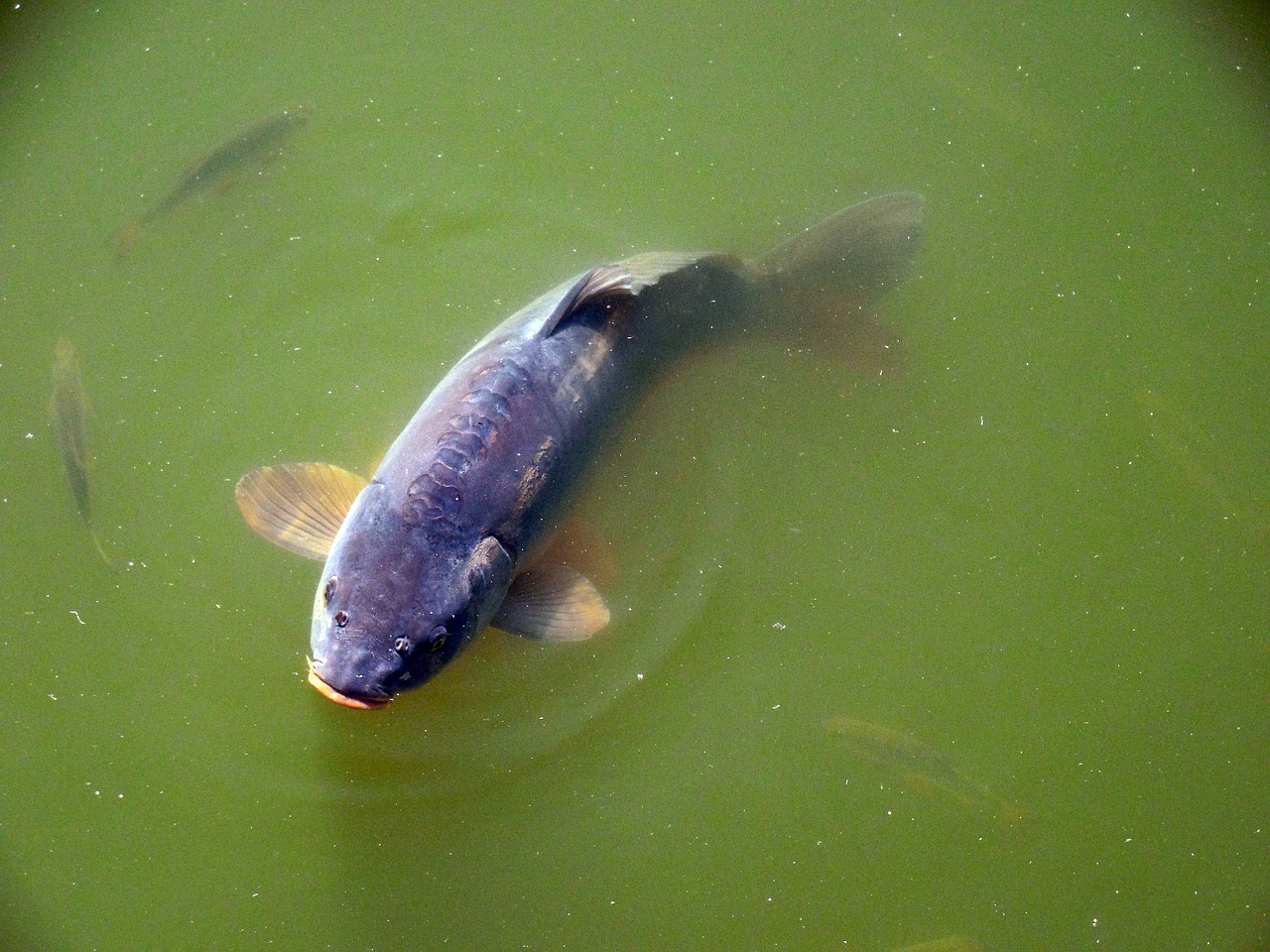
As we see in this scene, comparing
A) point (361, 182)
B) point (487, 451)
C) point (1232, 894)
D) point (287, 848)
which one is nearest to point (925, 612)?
point (1232, 894)

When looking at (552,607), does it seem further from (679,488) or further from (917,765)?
(917,765)

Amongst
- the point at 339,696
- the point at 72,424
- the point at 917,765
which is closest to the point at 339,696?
the point at 339,696

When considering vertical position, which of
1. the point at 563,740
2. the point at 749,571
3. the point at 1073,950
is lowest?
the point at 1073,950

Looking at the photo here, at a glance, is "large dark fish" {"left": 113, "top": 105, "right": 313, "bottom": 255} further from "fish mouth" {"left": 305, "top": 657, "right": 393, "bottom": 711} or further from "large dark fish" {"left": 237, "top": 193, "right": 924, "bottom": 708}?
"fish mouth" {"left": 305, "top": 657, "right": 393, "bottom": 711}

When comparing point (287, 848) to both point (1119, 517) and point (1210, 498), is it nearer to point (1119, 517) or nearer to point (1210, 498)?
point (1119, 517)

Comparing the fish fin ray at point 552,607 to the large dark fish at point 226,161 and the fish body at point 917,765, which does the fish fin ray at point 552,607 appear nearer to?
the fish body at point 917,765

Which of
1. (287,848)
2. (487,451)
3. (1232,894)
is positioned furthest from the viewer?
(1232,894)

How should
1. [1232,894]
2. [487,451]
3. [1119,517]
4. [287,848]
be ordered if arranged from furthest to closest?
[1119,517] < [1232,894] < [287,848] < [487,451]

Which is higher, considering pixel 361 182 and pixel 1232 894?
pixel 361 182
